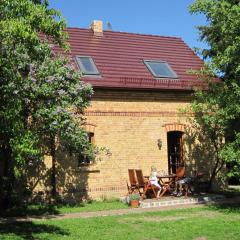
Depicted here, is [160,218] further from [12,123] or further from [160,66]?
[160,66]

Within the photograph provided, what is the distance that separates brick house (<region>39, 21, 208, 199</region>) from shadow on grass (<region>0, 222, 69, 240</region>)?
510 cm

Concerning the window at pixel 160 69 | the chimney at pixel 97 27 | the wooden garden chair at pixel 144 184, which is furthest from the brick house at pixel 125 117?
the wooden garden chair at pixel 144 184

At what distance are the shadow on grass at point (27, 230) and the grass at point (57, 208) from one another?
188 centimetres

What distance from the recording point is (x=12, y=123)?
8836 millimetres

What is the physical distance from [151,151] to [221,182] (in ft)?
12.6

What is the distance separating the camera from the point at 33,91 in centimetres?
1222

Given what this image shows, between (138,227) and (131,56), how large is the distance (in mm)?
10783

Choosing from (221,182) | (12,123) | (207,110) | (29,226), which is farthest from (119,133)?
(12,123)

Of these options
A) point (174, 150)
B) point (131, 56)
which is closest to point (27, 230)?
point (174, 150)

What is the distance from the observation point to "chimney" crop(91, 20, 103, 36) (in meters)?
22.1

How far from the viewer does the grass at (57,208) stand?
46.6 ft

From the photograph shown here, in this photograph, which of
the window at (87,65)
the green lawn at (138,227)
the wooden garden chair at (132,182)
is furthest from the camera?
the window at (87,65)

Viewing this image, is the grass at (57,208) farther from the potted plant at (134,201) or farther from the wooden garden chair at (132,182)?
the wooden garden chair at (132,182)

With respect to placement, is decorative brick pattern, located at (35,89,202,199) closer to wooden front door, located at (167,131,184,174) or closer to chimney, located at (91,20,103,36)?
wooden front door, located at (167,131,184,174)
